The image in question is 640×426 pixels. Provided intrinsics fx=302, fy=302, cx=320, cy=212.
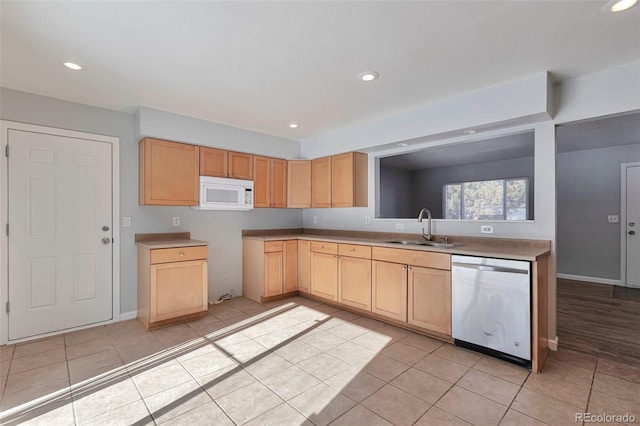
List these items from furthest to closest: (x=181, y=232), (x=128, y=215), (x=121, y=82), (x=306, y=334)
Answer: (x=181, y=232), (x=128, y=215), (x=306, y=334), (x=121, y=82)

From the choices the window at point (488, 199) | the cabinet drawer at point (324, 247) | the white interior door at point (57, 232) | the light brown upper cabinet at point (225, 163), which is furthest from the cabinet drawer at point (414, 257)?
the window at point (488, 199)

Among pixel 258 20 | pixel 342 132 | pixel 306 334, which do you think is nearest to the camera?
pixel 258 20

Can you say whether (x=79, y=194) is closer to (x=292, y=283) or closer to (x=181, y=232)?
(x=181, y=232)

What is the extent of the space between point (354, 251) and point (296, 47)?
7.66 ft

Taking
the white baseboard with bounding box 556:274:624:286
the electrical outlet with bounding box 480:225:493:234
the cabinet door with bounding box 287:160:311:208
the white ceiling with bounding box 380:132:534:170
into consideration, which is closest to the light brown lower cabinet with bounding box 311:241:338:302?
the cabinet door with bounding box 287:160:311:208

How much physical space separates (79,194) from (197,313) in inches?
71.2

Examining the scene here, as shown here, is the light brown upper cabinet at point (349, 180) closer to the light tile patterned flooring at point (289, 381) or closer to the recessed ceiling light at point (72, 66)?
the light tile patterned flooring at point (289, 381)

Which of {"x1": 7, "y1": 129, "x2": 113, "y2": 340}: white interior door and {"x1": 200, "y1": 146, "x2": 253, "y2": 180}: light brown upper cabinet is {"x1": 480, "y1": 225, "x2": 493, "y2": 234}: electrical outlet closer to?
{"x1": 200, "y1": 146, "x2": 253, "y2": 180}: light brown upper cabinet

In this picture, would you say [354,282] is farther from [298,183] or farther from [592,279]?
[592,279]

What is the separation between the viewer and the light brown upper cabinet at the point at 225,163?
3.81 m

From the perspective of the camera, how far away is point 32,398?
6.60ft

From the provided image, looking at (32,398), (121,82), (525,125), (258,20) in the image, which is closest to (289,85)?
(258,20)

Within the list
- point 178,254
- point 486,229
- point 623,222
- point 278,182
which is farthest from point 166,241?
point 623,222

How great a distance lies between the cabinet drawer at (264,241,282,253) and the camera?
416 centimetres
